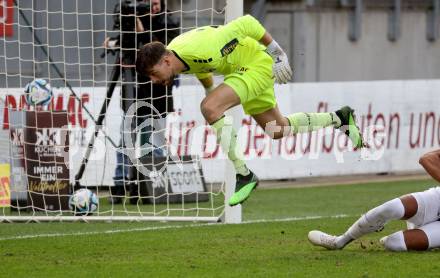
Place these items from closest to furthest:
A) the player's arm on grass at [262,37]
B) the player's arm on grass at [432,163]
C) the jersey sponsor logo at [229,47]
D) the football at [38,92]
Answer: the player's arm on grass at [432,163] → the jersey sponsor logo at [229,47] → the player's arm on grass at [262,37] → the football at [38,92]

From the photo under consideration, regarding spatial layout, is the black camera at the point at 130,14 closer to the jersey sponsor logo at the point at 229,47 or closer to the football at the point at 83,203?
the football at the point at 83,203

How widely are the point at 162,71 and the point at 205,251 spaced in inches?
61.9

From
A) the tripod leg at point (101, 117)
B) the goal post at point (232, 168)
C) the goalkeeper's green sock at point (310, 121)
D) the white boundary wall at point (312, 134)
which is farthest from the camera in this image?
the white boundary wall at point (312, 134)

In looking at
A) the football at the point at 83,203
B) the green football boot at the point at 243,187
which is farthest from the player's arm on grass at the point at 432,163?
the football at the point at 83,203

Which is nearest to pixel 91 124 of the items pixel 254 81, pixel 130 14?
pixel 130 14

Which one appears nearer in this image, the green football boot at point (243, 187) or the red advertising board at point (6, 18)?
the green football boot at point (243, 187)

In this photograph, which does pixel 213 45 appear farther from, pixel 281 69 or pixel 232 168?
pixel 232 168

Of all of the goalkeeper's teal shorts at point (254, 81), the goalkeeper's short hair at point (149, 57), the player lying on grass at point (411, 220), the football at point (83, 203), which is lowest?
the football at point (83, 203)

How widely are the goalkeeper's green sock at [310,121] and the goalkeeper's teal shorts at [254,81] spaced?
0.34 meters

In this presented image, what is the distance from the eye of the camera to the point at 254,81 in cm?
1051

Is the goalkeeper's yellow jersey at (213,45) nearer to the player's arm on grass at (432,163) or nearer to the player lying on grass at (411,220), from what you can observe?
the player lying on grass at (411,220)

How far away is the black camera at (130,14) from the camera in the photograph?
1347cm

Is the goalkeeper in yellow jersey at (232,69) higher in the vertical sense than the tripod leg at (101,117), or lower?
higher

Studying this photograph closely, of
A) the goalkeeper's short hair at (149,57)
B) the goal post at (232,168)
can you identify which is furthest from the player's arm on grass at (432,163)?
the goal post at (232,168)
